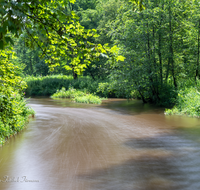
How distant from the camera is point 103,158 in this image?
6312 mm

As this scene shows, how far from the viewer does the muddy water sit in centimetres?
483

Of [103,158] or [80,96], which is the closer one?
[103,158]

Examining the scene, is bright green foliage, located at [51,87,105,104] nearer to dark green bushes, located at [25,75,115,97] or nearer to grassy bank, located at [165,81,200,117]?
dark green bushes, located at [25,75,115,97]

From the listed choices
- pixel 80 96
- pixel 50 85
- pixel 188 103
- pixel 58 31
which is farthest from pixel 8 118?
pixel 50 85

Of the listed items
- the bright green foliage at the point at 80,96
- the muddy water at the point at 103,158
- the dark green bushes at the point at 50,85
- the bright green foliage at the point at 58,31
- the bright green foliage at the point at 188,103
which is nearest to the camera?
the bright green foliage at the point at 58,31

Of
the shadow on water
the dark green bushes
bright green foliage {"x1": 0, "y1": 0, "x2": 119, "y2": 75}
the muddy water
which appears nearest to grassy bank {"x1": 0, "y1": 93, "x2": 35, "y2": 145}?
the muddy water

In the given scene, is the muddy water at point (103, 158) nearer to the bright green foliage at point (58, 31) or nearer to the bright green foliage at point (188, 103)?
the bright green foliage at point (188, 103)

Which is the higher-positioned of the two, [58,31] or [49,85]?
[58,31]

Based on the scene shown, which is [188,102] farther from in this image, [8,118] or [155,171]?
[8,118]

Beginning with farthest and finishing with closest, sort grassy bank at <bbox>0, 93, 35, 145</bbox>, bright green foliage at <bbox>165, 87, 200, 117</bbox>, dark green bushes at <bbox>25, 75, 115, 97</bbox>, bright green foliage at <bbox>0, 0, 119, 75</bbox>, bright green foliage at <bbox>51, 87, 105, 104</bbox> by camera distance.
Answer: dark green bushes at <bbox>25, 75, 115, 97</bbox>, bright green foliage at <bbox>51, 87, 105, 104</bbox>, bright green foliage at <bbox>165, 87, 200, 117</bbox>, grassy bank at <bbox>0, 93, 35, 145</bbox>, bright green foliage at <bbox>0, 0, 119, 75</bbox>

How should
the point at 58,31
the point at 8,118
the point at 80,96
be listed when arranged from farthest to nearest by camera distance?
the point at 80,96
the point at 8,118
the point at 58,31

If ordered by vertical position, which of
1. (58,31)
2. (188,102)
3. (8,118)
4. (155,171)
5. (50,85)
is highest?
(58,31)

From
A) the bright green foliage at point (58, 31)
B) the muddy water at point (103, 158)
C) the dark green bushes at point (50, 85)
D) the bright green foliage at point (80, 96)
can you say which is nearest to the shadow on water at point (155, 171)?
the muddy water at point (103, 158)

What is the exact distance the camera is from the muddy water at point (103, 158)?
4.83m
